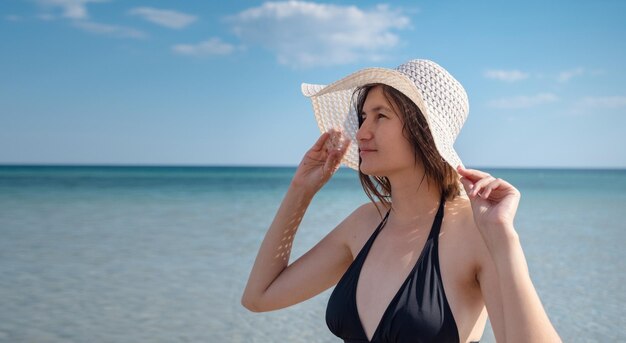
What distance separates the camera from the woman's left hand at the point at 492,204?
2.06 m

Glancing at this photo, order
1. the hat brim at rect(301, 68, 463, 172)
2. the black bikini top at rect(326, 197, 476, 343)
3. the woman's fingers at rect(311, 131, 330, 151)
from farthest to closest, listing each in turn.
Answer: the woman's fingers at rect(311, 131, 330, 151), the hat brim at rect(301, 68, 463, 172), the black bikini top at rect(326, 197, 476, 343)

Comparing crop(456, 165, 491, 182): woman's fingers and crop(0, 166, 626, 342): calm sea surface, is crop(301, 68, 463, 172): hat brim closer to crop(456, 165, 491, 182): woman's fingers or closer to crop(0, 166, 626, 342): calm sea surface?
crop(456, 165, 491, 182): woman's fingers

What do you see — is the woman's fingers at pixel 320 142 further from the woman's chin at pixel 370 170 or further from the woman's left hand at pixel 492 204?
the woman's left hand at pixel 492 204

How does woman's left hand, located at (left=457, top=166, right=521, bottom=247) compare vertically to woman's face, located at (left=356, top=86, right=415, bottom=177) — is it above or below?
below

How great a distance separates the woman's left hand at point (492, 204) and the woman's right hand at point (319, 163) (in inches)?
27.0

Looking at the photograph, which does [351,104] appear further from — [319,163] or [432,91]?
[432,91]

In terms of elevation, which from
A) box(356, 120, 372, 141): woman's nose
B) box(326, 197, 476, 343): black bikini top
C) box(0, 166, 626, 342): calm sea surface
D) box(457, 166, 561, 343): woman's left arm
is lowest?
box(0, 166, 626, 342): calm sea surface

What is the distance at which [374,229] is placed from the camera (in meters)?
2.66

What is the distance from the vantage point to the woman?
2.10 meters

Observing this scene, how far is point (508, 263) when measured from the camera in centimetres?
201

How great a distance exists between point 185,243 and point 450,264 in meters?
8.99

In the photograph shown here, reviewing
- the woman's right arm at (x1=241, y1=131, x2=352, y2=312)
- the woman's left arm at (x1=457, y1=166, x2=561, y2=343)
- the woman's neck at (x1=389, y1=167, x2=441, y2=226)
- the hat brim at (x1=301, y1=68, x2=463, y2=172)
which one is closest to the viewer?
the woman's left arm at (x1=457, y1=166, x2=561, y2=343)

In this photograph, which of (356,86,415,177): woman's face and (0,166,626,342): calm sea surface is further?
(0,166,626,342): calm sea surface

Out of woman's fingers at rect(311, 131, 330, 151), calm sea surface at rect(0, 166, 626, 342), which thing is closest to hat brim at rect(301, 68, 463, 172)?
woman's fingers at rect(311, 131, 330, 151)
